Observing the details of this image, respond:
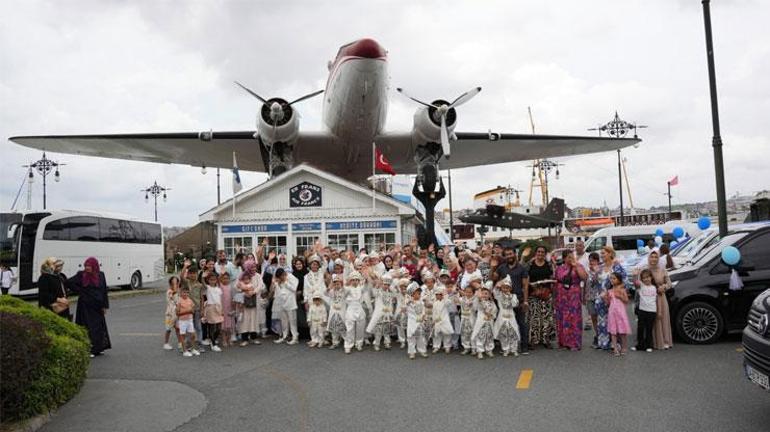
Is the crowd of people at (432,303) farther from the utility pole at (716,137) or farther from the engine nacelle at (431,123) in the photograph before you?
the engine nacelle at (431,123)

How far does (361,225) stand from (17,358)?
39.0 ft

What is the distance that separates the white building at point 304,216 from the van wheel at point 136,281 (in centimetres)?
1057

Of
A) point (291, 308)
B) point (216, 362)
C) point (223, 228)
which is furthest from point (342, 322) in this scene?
point (223, 228)

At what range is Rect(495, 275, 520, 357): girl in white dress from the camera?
26.6 feet

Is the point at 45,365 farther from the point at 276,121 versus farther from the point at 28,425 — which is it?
the point at 276,121

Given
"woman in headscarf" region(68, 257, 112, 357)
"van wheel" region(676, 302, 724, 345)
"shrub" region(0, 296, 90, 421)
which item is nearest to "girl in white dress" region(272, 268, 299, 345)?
"woman in headscarf" region(68, 257, 112, 357)

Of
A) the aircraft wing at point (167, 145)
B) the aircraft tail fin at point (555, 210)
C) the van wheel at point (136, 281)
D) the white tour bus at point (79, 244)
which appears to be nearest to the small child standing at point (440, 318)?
the aircraft wing at point (167, 145)

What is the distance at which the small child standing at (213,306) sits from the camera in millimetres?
9250

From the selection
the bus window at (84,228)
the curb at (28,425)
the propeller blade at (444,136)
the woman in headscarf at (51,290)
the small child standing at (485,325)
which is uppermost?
the propeller blade at (444,136)

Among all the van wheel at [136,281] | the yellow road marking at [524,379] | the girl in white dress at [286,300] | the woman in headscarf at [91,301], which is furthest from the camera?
the van wheel at [136,281]

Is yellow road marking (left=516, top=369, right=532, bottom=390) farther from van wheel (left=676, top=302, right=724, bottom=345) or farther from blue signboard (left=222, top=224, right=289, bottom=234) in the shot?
blue signboard (left=222, top=224, right=289, bottom=234)

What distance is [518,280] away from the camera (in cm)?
830

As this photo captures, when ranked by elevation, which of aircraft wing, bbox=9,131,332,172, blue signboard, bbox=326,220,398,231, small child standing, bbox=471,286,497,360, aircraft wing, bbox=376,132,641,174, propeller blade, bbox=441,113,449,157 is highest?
aircraft wing, bbox=9,131,332,172

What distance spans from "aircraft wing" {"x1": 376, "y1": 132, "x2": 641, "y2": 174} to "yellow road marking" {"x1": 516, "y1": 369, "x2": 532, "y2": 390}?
45.3 feet
